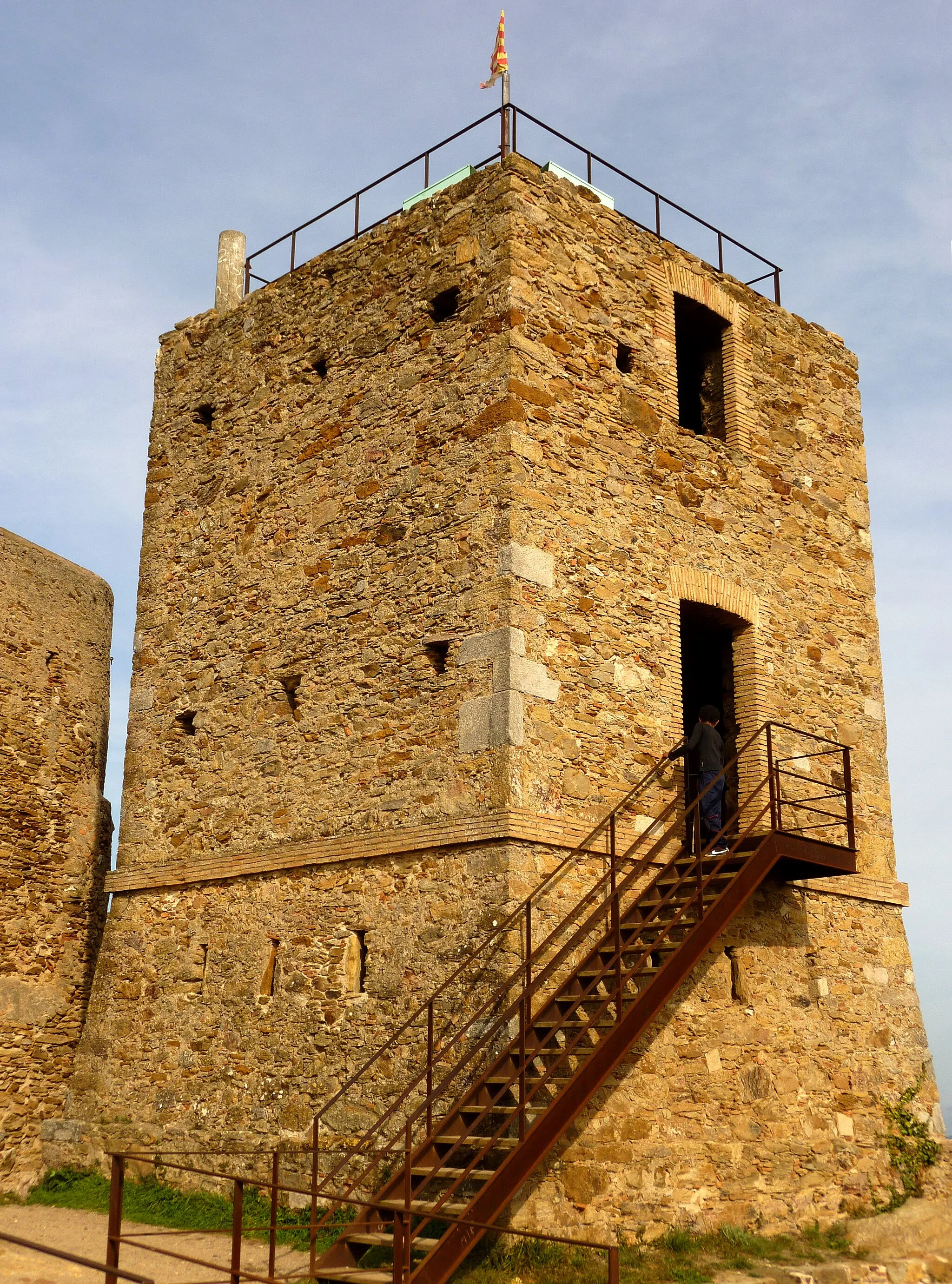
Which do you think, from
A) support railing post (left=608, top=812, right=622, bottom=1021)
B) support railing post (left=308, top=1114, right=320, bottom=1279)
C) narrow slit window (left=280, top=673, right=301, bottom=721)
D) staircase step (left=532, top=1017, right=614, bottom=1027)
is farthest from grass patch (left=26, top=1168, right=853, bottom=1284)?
narrow slit window (left=280, top=673, right=301, bottom=721)

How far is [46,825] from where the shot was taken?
12930 mm

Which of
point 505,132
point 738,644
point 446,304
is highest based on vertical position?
point 505,132

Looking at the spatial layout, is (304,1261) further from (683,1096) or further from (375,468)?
(375,468)

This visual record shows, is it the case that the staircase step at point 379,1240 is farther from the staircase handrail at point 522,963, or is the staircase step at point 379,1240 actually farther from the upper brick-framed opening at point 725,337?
the upper brick-framed opening at point 725,337

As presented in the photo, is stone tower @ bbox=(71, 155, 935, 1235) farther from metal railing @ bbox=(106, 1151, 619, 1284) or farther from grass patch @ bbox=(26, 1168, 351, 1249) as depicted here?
metal railing @ bbox=(106, 1151, 619, 1284)

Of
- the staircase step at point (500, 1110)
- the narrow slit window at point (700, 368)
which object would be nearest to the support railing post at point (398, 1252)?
the staircase step at point (500, 1110)

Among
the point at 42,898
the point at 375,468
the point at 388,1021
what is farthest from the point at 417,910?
the point at 42,898

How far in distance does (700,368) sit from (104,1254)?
30.3 ft

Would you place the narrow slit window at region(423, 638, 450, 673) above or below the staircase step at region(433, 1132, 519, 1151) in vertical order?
above

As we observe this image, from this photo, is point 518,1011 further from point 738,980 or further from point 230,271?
point 230,271

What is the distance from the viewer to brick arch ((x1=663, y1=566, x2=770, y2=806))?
11016 mm

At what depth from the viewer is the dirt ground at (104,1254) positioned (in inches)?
336

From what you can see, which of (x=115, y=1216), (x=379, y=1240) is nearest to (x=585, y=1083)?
(x=379, y=1240)

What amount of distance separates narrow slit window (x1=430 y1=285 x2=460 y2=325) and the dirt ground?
7292mm
